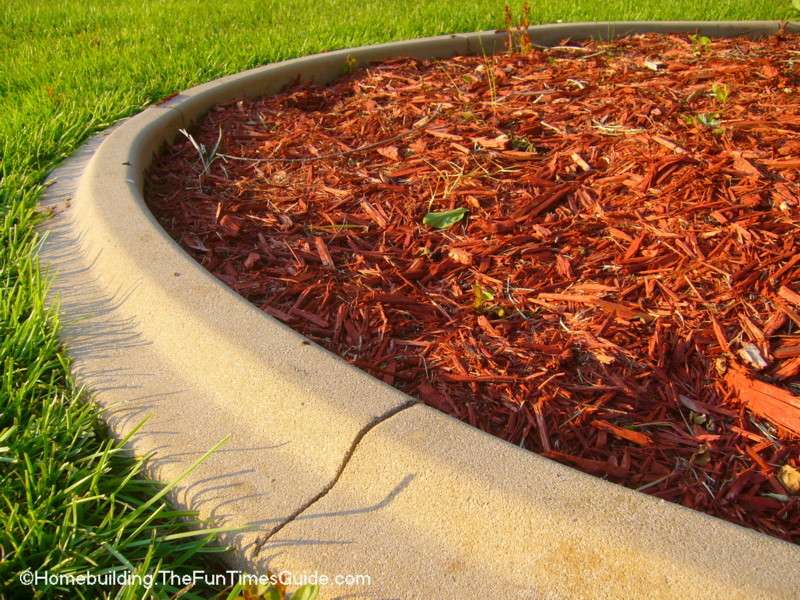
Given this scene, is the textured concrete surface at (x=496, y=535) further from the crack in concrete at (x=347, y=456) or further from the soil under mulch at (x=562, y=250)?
the soil under mulch at (x=562, y=250)

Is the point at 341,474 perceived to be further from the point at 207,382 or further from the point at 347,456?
the point at 207,382

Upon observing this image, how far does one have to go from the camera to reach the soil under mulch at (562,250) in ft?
A: 5.85

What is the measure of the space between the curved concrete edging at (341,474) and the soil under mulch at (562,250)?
29cm

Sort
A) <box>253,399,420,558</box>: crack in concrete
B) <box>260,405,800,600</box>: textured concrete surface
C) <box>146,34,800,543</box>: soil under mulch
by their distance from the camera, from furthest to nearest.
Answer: <box>146,34,800,543</box>: soil under mulch < <box>253,399,420,558</box>: crack in concrete < <box>260,405,800,600</box>: textured concrete surface

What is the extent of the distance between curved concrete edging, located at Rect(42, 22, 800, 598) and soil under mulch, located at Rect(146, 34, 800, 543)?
0.29 m

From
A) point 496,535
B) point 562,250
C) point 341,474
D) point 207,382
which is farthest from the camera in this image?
point 562,250

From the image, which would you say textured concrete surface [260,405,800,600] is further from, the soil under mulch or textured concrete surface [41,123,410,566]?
the soil under mulch

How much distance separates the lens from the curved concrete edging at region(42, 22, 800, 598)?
129 cm

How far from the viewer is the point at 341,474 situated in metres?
1.56

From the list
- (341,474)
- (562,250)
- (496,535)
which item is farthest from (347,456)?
(562,250)

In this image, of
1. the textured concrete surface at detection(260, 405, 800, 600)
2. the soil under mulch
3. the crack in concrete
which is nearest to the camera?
the textured concrete surface at detection(260, 405, 800, 600)

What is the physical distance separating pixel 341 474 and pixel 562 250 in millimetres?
1141

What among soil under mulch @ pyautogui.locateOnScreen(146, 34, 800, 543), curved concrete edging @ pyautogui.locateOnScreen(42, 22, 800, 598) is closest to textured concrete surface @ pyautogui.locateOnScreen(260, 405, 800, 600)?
curved concrete edging @ pyautogui.locateOnScreen(42, 22, 800, 598)

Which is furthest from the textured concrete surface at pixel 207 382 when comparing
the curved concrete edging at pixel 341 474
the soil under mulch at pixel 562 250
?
the soil under mulch at pixel 562 250
